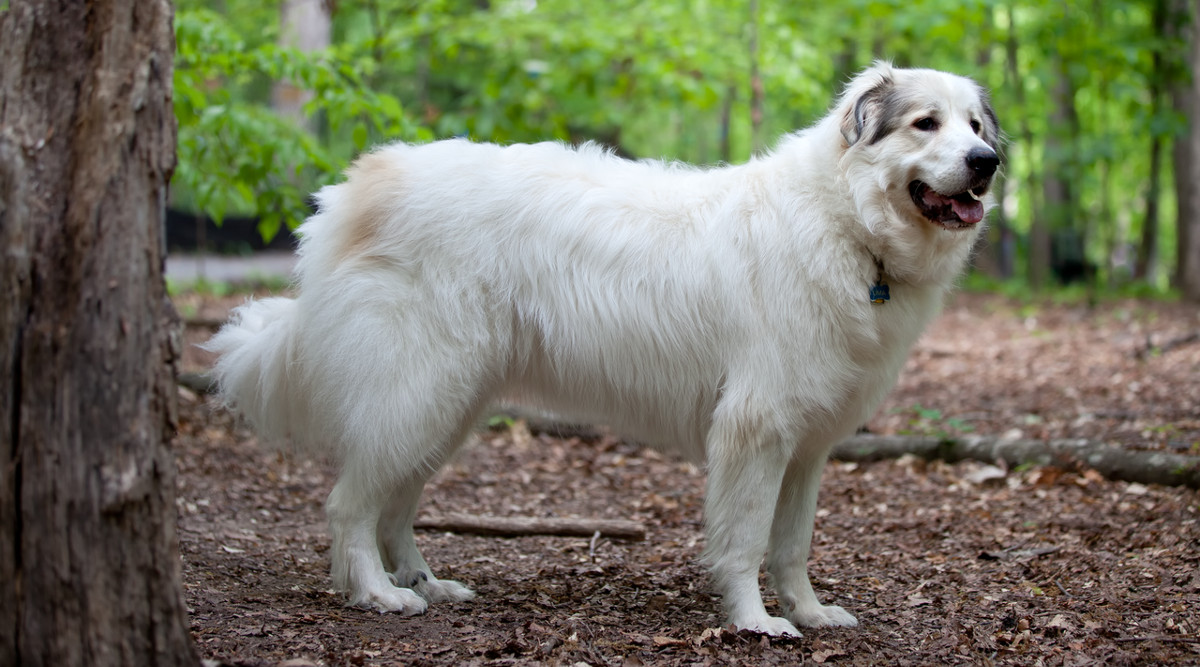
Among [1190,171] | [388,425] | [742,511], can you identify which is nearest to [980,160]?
[742,511]

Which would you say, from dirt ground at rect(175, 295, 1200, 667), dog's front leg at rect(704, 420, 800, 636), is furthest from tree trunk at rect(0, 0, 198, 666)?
dog's front leg at rect(704, 420, 800, 636)

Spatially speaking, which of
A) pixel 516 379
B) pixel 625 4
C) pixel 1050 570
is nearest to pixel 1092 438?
pixel 1050 570

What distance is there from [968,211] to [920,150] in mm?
257

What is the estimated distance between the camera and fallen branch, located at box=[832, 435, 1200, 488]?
467 centimetres

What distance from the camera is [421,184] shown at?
3494 mm

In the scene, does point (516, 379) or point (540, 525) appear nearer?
point (516, 379)

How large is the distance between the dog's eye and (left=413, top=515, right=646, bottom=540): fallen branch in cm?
218

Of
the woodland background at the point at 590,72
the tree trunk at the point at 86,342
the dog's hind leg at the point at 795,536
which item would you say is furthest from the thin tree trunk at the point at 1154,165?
the tree trunk at the point at 86,342

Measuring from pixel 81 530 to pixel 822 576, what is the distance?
2.87m

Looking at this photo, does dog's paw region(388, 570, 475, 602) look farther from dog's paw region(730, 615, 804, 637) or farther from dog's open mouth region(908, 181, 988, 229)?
dog's open mouth region(908, 181, 988, 229)

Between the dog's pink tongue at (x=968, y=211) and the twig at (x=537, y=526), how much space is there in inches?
81.1

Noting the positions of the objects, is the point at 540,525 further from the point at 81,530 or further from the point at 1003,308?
the point at 1003,308

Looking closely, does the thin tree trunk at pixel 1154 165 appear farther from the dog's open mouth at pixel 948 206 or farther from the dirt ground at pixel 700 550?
the dog's open mouth at pixel 948 206

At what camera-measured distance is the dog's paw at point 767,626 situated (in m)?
3.19
